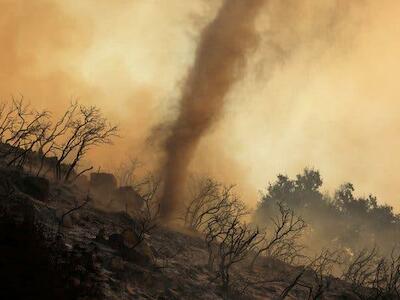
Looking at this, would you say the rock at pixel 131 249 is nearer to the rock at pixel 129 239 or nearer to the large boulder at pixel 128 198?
the rock at pixel 129 239

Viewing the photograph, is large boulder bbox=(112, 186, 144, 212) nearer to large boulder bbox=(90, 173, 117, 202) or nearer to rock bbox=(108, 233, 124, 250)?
large boulder bbox=(90, 173, 117, 202)

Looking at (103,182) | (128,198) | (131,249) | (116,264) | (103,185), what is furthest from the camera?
(103,182)

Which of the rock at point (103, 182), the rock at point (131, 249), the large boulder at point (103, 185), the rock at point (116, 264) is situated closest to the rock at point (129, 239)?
the rock at point (131, 249)

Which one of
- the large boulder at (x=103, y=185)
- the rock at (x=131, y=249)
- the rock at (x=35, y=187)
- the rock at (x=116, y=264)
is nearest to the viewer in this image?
the rock at (x=116, y=264)

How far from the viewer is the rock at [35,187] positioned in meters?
21.5

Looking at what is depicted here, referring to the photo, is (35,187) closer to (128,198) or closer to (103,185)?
(128,198)

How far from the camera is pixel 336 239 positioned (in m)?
61.0

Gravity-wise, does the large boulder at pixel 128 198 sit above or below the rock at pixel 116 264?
above

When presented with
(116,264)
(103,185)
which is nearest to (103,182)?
(103,185)

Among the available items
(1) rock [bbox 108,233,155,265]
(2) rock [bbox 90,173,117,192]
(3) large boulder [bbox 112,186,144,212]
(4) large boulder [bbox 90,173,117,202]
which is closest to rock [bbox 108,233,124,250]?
(1) rock [bbox 108,233,155,265]

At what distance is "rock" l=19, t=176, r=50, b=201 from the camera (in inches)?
845

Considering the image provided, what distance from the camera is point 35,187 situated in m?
21.8

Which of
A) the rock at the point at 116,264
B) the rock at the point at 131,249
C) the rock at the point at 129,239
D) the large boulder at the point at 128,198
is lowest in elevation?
the rock at the point at 116,264

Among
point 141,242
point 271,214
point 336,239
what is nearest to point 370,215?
point 336,239
